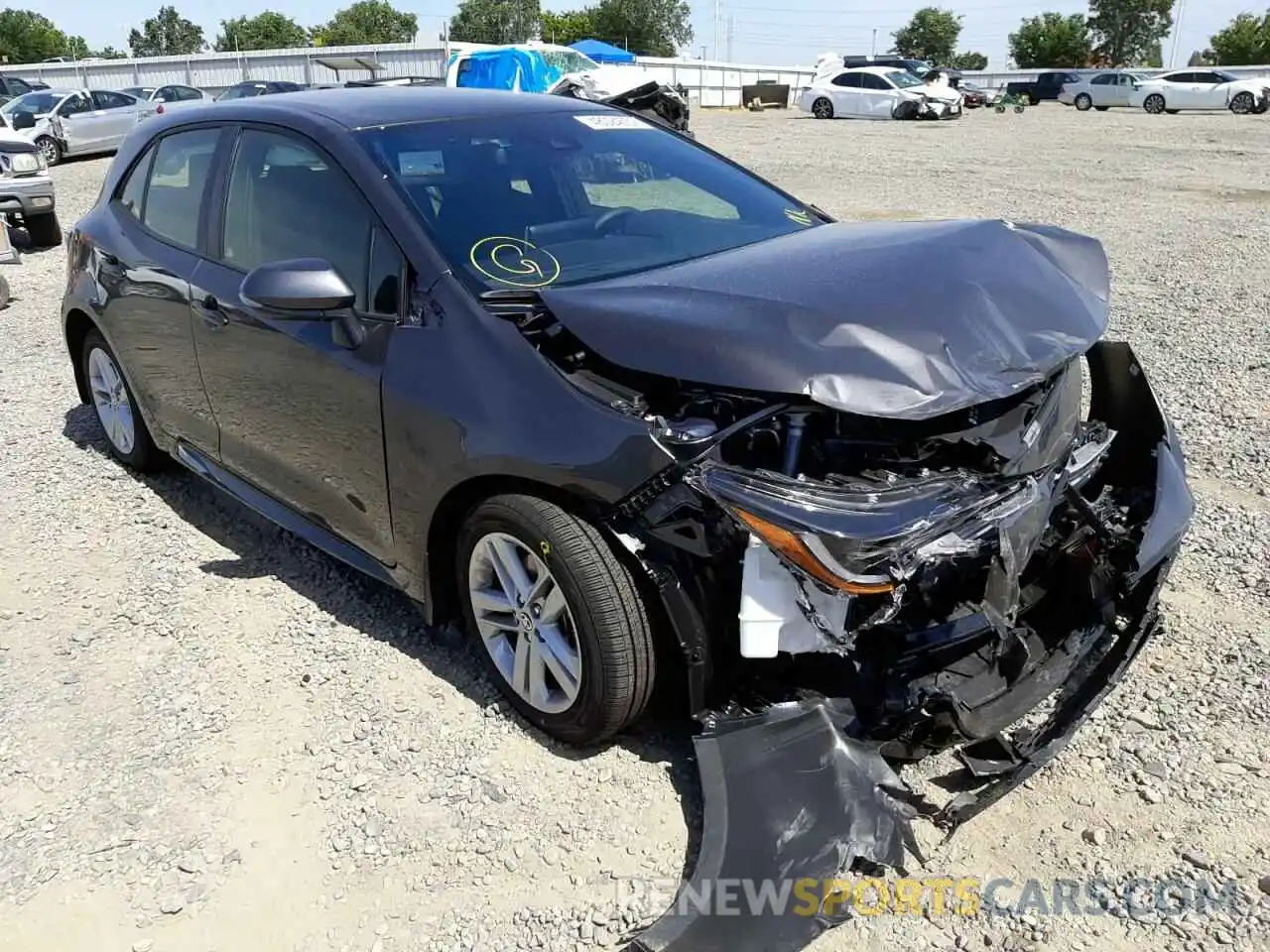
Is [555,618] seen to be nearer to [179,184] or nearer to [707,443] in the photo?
[707,443]

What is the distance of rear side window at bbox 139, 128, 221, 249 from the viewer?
154 inches

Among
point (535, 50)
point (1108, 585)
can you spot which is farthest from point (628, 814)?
point (535, 50)

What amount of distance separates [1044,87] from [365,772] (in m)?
45.9

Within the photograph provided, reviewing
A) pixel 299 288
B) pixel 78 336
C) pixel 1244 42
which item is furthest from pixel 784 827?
pixel 1244 42

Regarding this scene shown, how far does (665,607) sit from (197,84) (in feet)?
152

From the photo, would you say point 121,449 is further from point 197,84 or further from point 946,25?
point 946,25

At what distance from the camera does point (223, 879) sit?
2523 mm

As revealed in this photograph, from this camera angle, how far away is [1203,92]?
33.7 m

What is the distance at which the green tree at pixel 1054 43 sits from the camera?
2987 inches

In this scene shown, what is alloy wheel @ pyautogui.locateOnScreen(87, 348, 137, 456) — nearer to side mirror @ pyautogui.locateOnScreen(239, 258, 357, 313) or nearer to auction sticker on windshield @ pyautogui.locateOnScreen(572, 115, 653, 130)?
side mirror @ pyautogui.locateOnScreen(239, 258, 357, 313)

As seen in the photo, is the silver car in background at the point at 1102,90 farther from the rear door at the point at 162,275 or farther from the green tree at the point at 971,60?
the green tree at the point at 971,60

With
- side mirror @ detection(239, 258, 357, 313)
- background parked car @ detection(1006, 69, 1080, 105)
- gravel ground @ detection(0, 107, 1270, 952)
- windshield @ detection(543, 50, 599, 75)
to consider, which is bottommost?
gravel ground @ detection(0, 107, 1270, 952)

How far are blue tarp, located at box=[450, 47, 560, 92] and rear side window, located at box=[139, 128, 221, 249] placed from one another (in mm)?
21299

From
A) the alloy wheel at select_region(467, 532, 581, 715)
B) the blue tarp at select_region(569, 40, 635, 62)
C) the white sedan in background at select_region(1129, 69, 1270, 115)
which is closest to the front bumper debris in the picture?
the alloy wheel at select_region(467, 532, 581, 715)
